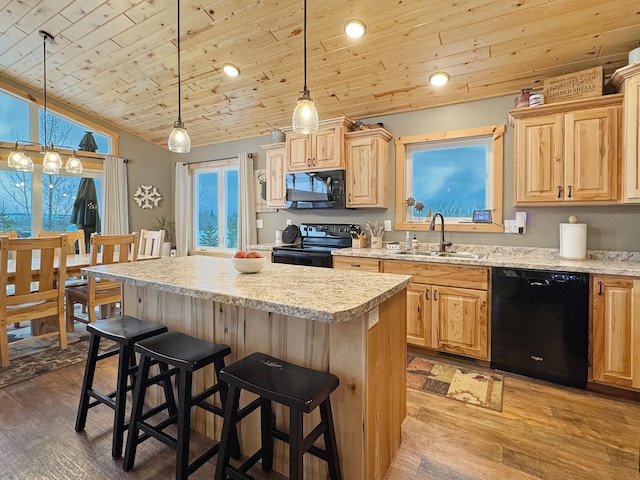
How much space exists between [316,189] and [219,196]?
7.24ft

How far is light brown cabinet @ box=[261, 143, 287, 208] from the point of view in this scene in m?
4.16

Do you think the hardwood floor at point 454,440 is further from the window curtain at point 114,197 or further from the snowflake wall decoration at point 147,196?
the snowflake wall decoration at point 147,196

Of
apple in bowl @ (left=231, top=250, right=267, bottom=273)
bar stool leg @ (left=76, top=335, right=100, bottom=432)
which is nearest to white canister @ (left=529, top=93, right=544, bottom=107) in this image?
apple in bowl @ (left=231, top=250, right=267, bottom=273)

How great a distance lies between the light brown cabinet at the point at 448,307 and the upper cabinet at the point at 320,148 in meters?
1.32

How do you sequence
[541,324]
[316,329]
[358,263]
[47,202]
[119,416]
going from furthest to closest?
[47,202]
[358,263]
[541,324]
[119,416]
[316,329]

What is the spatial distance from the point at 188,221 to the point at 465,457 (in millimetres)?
5001

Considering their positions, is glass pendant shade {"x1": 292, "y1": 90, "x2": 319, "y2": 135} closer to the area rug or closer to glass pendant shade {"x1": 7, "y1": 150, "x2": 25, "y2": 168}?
the area rug

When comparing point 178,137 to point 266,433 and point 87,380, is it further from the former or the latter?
point 266,433

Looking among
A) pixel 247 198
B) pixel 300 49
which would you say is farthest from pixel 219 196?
pixel 300 49

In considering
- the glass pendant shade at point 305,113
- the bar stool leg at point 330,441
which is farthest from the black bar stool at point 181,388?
the glass pendant shade at point 305,113

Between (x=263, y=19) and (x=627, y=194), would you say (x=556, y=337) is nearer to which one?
(x=627, y=194)

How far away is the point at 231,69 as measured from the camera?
340 centimetres

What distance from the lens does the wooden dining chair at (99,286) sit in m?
3.31

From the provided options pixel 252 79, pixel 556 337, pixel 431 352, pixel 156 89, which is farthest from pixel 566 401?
pixel 156 89
